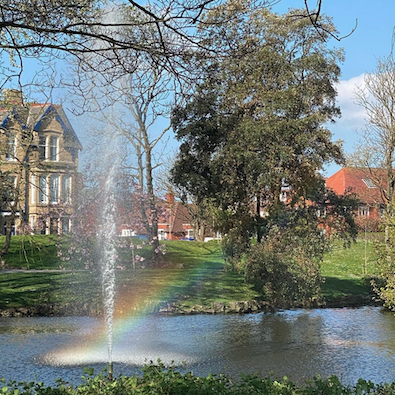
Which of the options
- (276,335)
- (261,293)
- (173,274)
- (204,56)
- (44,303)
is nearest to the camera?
(204,56)

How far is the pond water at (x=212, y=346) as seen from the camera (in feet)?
30.6

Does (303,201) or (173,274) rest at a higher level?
(303,201)

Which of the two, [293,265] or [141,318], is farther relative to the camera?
[293,265]

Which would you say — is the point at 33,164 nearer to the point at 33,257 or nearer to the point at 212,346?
the point at 212,346

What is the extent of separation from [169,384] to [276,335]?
8.51m

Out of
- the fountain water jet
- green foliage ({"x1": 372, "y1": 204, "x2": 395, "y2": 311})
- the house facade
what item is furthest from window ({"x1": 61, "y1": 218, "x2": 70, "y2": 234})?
green foliage ({"x1": 372, "y1": 204, "x2": 395, "y2": 311})

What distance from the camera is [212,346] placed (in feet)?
38.5

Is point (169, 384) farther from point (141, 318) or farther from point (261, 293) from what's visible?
point (261, 293)

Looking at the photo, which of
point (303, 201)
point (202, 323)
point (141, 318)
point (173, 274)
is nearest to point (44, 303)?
point (141, 318)

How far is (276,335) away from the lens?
44.6 ft

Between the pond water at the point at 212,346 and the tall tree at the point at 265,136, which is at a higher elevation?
the tall tree at the point at 265,136

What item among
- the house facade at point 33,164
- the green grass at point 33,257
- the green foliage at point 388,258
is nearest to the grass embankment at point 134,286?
the green grass at point 33,257

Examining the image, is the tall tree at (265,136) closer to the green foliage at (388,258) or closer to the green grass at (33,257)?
the green foliage at (388,258)

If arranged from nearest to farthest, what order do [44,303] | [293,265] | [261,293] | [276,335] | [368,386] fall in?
[368,386]
[276,335]
[44,303]
[293,265]
[261,293]
